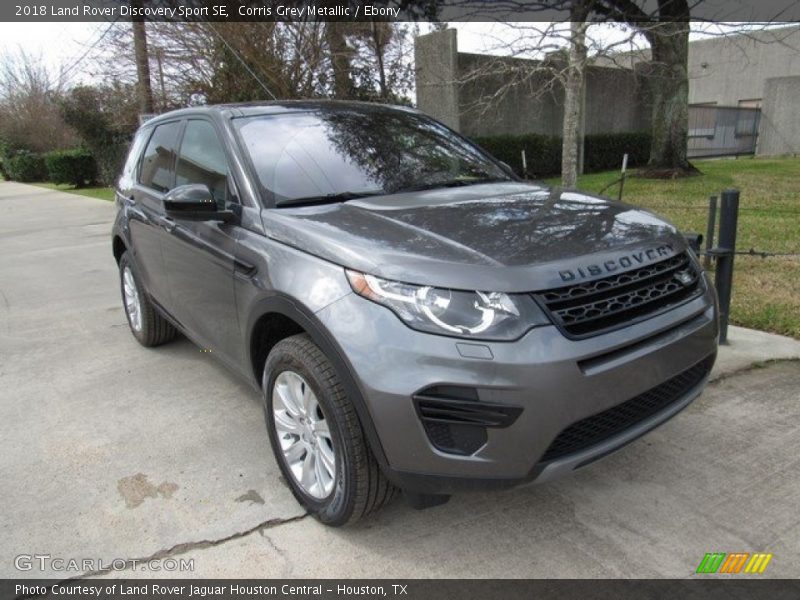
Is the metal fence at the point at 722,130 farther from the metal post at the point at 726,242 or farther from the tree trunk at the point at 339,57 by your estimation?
the metal post at the point at 726,242

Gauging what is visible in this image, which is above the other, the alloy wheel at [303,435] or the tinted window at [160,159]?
the tinted window at [160,159]

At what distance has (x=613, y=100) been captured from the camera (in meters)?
18.7

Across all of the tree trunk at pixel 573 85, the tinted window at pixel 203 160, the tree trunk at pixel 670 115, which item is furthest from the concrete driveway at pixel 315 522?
the tree trunk at pixel 670 115

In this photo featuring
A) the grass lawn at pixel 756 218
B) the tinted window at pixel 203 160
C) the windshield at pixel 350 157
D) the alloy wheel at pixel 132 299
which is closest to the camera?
the windshield at pixel 350 157

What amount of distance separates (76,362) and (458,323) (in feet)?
12.2

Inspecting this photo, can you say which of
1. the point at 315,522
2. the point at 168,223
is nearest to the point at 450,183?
the point at 168,223

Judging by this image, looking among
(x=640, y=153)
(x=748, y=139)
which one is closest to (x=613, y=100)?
(x=640, y=153)

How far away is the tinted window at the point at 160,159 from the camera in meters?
3.99

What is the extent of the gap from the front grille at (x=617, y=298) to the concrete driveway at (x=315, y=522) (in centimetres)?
91

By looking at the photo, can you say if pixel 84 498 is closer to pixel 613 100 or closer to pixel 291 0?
pixel 291 0

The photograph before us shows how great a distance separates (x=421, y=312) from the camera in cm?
212

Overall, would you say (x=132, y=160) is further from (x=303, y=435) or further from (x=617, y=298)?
(x=617, y=298)

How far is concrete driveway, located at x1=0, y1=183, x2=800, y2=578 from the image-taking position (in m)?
2.41
